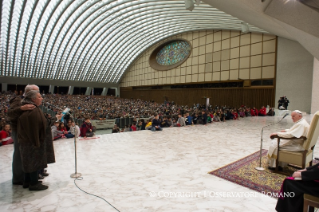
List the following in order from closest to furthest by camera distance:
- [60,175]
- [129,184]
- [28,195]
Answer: [28,195], [129,184], [60,175]

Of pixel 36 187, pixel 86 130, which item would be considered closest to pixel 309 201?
pixel 36 187

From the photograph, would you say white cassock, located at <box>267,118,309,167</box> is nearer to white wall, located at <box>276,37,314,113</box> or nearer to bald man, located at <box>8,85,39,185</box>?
bald man, located at <box>8,85,39,185</box>

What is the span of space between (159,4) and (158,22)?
267 inches

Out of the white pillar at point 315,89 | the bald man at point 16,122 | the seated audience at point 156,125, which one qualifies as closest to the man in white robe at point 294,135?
the bald man at point 16,122

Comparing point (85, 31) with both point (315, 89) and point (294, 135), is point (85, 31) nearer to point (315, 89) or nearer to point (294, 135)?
point (315, 89)

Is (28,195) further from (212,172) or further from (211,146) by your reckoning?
(211,146)

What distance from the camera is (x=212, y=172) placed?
12.2ft

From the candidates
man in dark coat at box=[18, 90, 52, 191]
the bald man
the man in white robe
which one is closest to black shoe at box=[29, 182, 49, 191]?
man in dark coat at box=[18, 90, 52, 191]

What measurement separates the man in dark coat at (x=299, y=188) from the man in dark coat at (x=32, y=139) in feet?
11.3

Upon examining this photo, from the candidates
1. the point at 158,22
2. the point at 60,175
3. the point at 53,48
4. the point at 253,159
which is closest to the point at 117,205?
the point at 60,175

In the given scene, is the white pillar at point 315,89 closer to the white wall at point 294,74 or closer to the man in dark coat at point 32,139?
the white wall at point 294,74

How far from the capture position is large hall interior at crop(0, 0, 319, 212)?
2.79 meters

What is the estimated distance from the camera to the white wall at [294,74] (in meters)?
16.0

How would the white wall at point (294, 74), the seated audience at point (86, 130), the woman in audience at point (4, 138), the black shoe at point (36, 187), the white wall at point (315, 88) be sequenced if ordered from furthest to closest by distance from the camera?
the white wall at point (294, 74)
the white wall at point (315, 88)
the seated audience at point (86, 130)
the woman in audience at point (4, 138)
the black shoe at point (36, 187)
